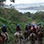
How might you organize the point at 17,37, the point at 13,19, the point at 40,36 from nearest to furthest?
the point at 40,36, the point at 17,37, the point at 13,19

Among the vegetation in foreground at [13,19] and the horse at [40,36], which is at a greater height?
the horse at [40,36]

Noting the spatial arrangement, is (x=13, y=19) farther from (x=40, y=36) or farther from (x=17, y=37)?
(x=40, y=36)

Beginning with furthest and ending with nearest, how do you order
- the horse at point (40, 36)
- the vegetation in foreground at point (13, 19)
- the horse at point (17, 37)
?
the vegetation in foreground at point (13, 19), the horse at point (17, 37), the horse at point (40, 36)

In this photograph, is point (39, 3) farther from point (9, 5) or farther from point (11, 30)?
point (11, 30)

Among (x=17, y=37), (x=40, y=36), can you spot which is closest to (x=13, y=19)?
(x=17, y=37)

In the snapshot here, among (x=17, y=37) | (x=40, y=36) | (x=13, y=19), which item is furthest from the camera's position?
(x=13, y=19)

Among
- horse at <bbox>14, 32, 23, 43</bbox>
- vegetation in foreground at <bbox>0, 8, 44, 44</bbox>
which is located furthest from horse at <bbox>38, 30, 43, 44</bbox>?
vegetation in foreground at <bbox>0, 8, 44, 44</bbox>

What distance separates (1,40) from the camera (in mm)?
9859

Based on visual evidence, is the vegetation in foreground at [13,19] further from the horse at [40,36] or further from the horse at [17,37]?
the horse at [40,36]

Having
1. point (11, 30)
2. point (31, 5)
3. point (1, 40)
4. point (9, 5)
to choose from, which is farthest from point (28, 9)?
point (1, 40)

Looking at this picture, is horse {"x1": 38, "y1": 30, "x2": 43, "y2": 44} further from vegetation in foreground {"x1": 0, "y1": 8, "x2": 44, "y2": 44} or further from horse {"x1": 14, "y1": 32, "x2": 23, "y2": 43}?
vegetation in foreground {"x1": 0, "y1": 8, "x2": 44, "y2": 44}

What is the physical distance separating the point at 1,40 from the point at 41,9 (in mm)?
22722

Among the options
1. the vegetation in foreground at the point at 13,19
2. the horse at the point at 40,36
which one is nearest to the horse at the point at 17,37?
the vegetation in foreground at the point at 13,19

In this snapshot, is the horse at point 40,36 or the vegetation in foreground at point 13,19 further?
the vegetation in foreground at point 13,19
